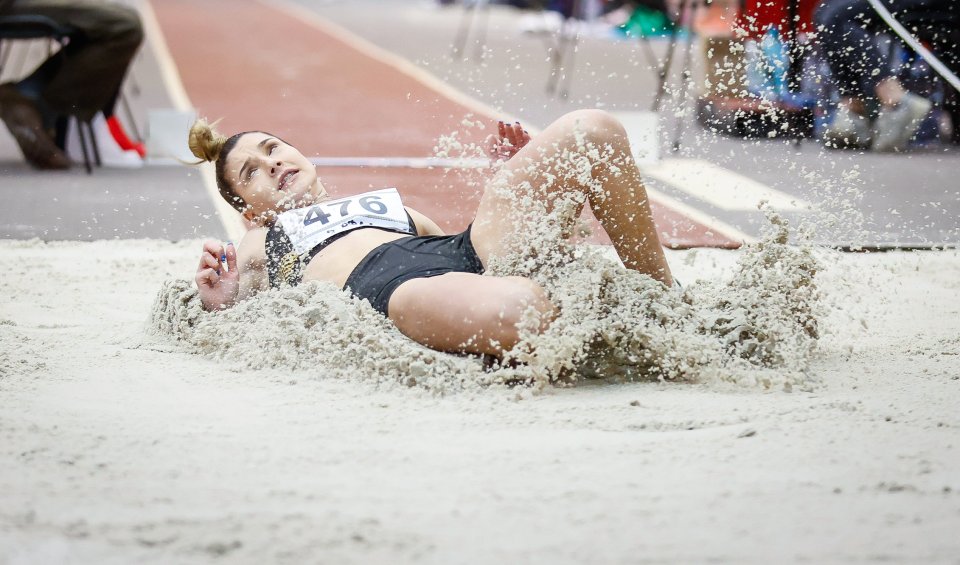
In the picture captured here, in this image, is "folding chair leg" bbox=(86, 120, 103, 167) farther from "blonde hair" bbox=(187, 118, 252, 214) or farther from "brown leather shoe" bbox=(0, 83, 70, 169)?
"blonde hair" bbox=(187, 118, 252, 214)

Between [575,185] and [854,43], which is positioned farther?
[854,43]

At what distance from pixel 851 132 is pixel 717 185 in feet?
3.88

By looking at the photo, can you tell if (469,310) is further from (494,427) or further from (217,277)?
(217,277)

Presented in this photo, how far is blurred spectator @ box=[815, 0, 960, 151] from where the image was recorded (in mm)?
5820

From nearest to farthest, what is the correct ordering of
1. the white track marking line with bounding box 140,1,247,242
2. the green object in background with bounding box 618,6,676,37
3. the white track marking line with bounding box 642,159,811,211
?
the white track marking line with bounding box 140,1,247,242
the white track marking line with bounding box 642,159,811,211
the green object in background with bounding box 618,6,676,37

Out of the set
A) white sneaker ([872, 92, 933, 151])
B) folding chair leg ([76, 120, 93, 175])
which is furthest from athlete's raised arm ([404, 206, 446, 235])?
white sneaker ([872, 92, 933, 151])

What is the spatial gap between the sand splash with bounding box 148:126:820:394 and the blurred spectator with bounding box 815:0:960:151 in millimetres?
3370

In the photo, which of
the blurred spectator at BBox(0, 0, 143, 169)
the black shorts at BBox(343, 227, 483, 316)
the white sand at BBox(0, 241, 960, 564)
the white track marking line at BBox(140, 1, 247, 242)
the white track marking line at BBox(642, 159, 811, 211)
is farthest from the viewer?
the blurred spectator at BBox(0, 0, 143, 169)

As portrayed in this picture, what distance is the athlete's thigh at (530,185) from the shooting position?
2559 millimetres

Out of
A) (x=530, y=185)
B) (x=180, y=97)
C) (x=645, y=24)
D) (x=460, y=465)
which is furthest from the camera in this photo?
(x=645, y=24)

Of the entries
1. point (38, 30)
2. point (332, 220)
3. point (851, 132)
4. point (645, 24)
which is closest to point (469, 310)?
point (332, 220)

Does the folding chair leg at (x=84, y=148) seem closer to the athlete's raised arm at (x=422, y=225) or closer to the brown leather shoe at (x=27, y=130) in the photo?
the brown leather shoe at (x=27, y=130)

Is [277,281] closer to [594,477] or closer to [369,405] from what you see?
[369,405]

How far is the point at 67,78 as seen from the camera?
5328 mm
